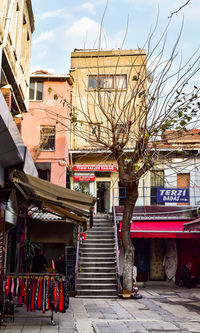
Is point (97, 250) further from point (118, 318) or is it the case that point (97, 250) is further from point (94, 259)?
point (118, 318)

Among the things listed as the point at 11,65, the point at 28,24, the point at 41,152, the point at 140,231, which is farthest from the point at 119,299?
the point at 41,152

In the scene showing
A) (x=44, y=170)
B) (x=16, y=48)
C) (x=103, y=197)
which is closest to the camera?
Answer: (x=16, y=48)

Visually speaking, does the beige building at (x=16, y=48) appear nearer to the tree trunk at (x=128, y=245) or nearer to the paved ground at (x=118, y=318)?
the tree trunk at (x=128, y=245)

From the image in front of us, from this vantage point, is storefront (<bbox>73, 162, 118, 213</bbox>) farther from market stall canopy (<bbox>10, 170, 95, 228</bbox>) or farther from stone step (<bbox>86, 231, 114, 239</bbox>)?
market stall canopy (<bbox>10, 170, 95, 228</bbox>)

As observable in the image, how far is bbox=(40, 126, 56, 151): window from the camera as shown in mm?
23844

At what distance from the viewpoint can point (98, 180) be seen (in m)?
24.3

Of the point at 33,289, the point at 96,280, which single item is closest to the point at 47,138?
the point at 96,280

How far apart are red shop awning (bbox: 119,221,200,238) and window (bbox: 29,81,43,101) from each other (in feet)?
35.8

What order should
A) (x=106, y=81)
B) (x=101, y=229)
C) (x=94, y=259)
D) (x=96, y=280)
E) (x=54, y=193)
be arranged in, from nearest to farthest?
(x=54, y=193) < (x=106, y=81) < (x=96, y=280) < (x=94, y=259) < (x=101, y=229)

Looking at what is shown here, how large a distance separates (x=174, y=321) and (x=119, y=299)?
192 inches

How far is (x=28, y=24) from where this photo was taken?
49.1 ft

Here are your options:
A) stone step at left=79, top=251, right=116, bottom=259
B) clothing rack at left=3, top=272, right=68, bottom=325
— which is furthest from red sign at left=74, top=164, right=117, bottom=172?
clothing rack at left=3, top=272, right=68, bottom=325

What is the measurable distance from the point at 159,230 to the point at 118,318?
8742 millimetres

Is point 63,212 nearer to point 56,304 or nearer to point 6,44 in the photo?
point 56,304
